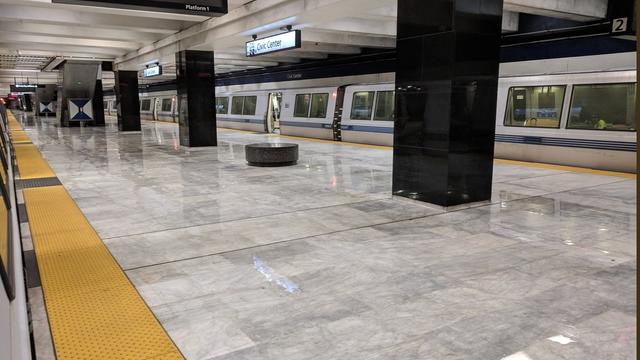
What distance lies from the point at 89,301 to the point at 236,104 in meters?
22.2

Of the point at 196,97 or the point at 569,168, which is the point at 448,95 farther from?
the point at 196,97

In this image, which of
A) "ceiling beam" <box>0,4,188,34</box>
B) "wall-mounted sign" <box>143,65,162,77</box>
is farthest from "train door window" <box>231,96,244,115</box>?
"ceiling beam" <box>0,4,188,34</box>

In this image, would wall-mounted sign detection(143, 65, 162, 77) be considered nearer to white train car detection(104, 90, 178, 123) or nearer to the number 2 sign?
white train car detection(104, 90, 178, 123)

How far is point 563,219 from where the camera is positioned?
579 centimetres

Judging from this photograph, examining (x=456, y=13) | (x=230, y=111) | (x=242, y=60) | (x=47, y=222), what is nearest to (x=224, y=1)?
(x=456, y=13)

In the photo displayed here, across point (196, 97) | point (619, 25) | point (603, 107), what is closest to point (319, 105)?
point (196, 97)

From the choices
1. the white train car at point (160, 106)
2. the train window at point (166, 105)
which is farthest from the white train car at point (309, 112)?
the train window at point (166, 105)

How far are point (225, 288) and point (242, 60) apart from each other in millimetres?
18801

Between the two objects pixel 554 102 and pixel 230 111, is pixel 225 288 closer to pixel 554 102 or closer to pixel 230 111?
pixel 554 102

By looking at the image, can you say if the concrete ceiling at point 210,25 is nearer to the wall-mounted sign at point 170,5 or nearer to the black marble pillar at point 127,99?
the wall-mounted sign at point 170,5

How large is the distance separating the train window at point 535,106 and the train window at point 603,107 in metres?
0.35

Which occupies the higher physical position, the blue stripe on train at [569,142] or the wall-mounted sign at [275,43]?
the wall-mounted sign at [275,43]

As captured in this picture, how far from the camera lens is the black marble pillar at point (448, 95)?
6.05m

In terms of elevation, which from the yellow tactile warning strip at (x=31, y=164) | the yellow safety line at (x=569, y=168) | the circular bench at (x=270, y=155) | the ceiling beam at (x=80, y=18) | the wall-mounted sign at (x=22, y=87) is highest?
the ceiling beam at (x=80, y=18)
